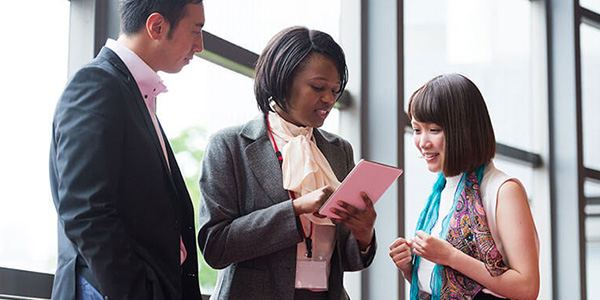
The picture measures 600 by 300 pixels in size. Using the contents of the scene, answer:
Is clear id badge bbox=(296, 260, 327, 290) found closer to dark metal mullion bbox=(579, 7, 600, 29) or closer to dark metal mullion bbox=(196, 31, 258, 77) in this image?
dark metal mullion bbox=(196, 31, 258, 77)

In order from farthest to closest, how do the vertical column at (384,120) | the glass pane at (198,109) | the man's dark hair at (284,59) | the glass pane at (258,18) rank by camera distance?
1. the vertical column at (384,120)
2. the glass pane at (258,18)
3. the glass pane at (198,109)
4. the man's dark hair at (284,59)

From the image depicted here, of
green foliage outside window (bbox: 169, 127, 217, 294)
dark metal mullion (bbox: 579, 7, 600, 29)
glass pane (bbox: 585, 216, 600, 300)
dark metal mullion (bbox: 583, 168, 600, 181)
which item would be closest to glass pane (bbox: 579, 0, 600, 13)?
dark metal mullion (bbox: 579, 7, 600, 29)

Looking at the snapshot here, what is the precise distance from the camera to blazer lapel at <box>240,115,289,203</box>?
2.44 m

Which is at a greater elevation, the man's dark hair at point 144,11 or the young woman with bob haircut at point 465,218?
the man's dark hair at point 144,11

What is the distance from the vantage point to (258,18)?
392 cm

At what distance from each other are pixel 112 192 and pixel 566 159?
536cm

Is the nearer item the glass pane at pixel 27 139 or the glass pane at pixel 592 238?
the glass pane at pixel 27 139

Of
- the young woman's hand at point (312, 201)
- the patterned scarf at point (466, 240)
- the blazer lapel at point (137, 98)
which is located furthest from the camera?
the patterned scarf at point (466, 240)

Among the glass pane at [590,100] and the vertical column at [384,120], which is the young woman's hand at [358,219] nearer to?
the vertical column at [384,120]

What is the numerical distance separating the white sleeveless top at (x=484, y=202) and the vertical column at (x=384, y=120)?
6.23ft

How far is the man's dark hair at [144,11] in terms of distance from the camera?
2.06 m

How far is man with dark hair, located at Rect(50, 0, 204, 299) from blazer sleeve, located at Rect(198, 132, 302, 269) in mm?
238

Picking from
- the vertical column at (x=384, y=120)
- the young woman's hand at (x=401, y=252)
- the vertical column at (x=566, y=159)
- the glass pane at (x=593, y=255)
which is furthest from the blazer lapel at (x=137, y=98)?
the glass pane at (x=593, y=255)

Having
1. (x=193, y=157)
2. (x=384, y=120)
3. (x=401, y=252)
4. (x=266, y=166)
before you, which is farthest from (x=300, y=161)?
(x=384, y=120)
